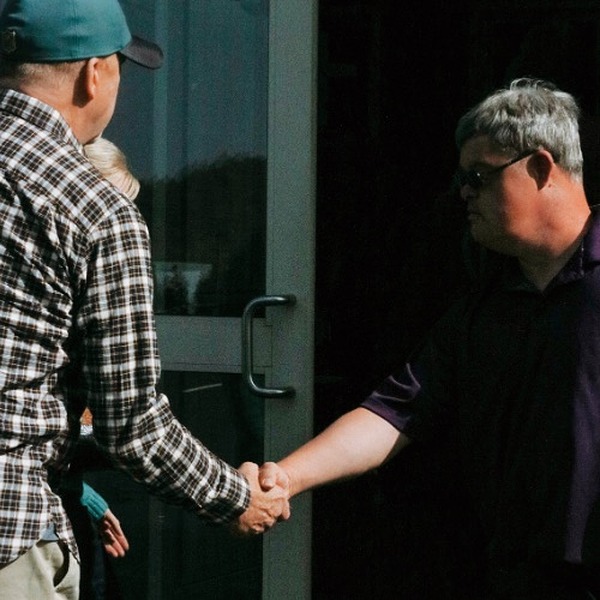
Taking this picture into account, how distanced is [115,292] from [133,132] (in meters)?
1.38

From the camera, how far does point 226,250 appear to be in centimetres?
351

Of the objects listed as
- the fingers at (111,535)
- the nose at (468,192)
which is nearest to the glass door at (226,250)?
the fingers at (111,535)

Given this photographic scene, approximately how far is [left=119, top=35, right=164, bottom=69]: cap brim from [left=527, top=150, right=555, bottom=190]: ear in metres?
0.82

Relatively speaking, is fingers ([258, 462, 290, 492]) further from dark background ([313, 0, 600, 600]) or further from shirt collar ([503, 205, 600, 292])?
shirt collar ([503, 205, 600, 292])

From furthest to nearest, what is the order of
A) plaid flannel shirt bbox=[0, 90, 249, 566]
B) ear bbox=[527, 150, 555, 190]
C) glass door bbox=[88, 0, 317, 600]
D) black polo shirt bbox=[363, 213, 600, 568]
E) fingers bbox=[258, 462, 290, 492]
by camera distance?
glass door bbox=[88, 0, 317, 600]
fingers bbox=[258, 462, 290, 492]
ear bbox=[527, 150, 555, 190]
black polo shirt bbox=[363, 213, 600, 568]
plaid flannel shirt bbox=[0, 90, 249, 566]

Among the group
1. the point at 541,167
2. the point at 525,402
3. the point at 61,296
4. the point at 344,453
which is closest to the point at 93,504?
the point at 344,453

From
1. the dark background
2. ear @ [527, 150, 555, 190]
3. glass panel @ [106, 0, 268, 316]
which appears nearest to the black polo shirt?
ear @ [527, 150, 555, 190]

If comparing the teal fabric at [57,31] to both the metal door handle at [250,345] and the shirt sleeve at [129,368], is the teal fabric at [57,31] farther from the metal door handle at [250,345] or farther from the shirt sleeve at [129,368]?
the metal door handle at [250,345]

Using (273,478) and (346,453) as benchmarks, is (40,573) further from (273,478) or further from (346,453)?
(346,453)

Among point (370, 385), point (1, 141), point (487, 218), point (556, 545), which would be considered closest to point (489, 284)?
point (487, 218)

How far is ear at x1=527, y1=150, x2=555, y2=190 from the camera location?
266 cm

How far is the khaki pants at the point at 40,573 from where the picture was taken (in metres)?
2.33

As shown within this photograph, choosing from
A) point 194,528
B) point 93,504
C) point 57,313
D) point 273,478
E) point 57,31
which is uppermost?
point 57,31

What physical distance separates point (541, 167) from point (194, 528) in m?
1.55
